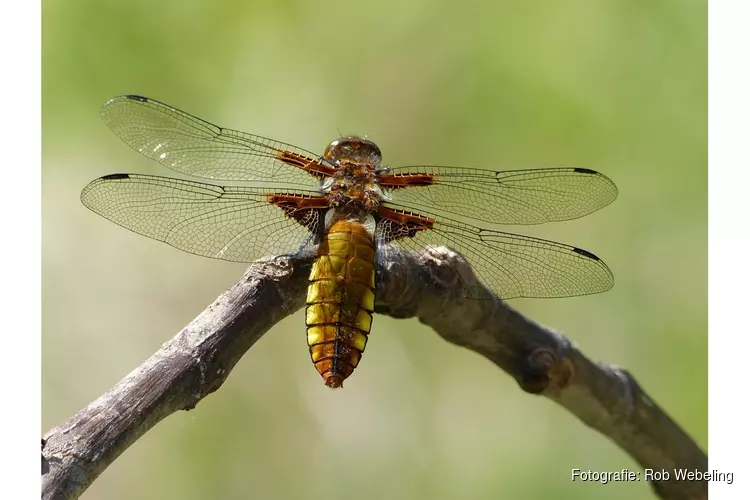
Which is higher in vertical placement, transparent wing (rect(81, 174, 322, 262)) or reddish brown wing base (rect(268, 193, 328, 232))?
reddish brown wing base (rect(268, 193, 328, 232))

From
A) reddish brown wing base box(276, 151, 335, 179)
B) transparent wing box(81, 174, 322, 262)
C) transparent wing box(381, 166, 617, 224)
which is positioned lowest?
transparent wing box(81, 174, 322, 262)

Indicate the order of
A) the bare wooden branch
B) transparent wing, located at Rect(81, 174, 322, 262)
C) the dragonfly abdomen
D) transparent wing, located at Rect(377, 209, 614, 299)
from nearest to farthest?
1. the bare wooden branch
2. the dragonfly abdomen
3. transparent wing, located at Rect(81, 174, 322, 262)
4. transparent wing, located at Rect(377, 209, 614, 299)

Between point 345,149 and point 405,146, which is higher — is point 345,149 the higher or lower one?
the lower one

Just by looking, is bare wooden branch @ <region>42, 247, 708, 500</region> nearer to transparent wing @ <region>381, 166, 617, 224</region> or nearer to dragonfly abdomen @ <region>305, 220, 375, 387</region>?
dragonfly abdomen @ <region>305, 220, 375, 387</region>

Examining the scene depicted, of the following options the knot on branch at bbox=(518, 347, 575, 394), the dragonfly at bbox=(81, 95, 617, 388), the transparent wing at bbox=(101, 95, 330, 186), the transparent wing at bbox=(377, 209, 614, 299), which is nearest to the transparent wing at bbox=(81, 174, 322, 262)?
the dragonfly at bbox=(81, 95, 617, 388)
